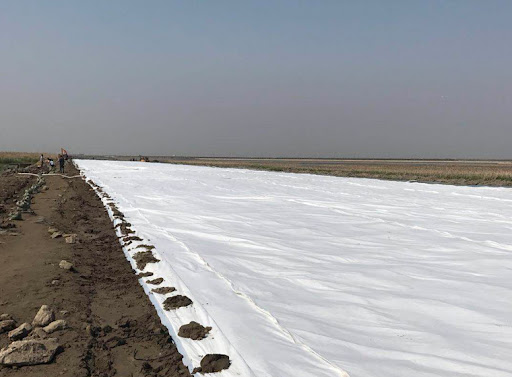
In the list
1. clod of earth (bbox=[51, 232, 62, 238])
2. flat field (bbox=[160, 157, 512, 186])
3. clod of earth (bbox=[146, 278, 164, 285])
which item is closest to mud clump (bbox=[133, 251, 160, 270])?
clod of earth (bbox=[146, 278, 164, 285])

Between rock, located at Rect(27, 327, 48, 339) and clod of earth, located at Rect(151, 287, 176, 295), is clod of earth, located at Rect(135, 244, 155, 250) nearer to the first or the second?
clod of earth, located at Rect(151, 287, 176, 295)

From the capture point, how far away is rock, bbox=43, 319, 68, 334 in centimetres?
288

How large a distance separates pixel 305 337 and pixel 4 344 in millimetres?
2127

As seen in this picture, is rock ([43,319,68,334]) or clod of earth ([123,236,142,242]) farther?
clod of earth ([123,236,142,242])

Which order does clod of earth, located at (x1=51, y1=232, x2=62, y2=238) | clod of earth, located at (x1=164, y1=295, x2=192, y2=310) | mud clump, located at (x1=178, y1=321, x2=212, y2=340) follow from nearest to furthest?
mud clump, located at (x1=178, y1=321, x2=212, y2=340)
clod of earth, located at (x1=164, y1=295, x2=192, y2=310)
clod of earth, located at (x1=51, y1=232, x2=62, y2=238)

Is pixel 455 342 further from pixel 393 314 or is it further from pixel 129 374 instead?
pixel 129 374

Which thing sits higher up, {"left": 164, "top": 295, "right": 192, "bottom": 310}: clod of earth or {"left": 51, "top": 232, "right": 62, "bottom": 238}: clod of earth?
{"left": 164, "top": 295, "right": 192, "bottom": 310}: clod of earth

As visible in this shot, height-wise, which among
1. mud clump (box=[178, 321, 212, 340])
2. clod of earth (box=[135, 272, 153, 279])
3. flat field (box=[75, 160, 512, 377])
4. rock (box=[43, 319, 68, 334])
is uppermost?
flat field (box=[75, 160, 512, 377])

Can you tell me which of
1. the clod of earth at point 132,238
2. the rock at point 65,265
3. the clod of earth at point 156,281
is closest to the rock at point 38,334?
the clod of earth at point 156,281

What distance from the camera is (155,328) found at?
2.92 m

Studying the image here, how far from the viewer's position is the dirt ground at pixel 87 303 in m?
2.48

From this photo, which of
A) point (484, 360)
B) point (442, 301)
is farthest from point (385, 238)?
point (484, 360)

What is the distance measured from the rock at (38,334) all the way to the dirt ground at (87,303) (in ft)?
0.31

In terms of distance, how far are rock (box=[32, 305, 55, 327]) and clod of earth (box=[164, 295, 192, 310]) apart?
89 cm
